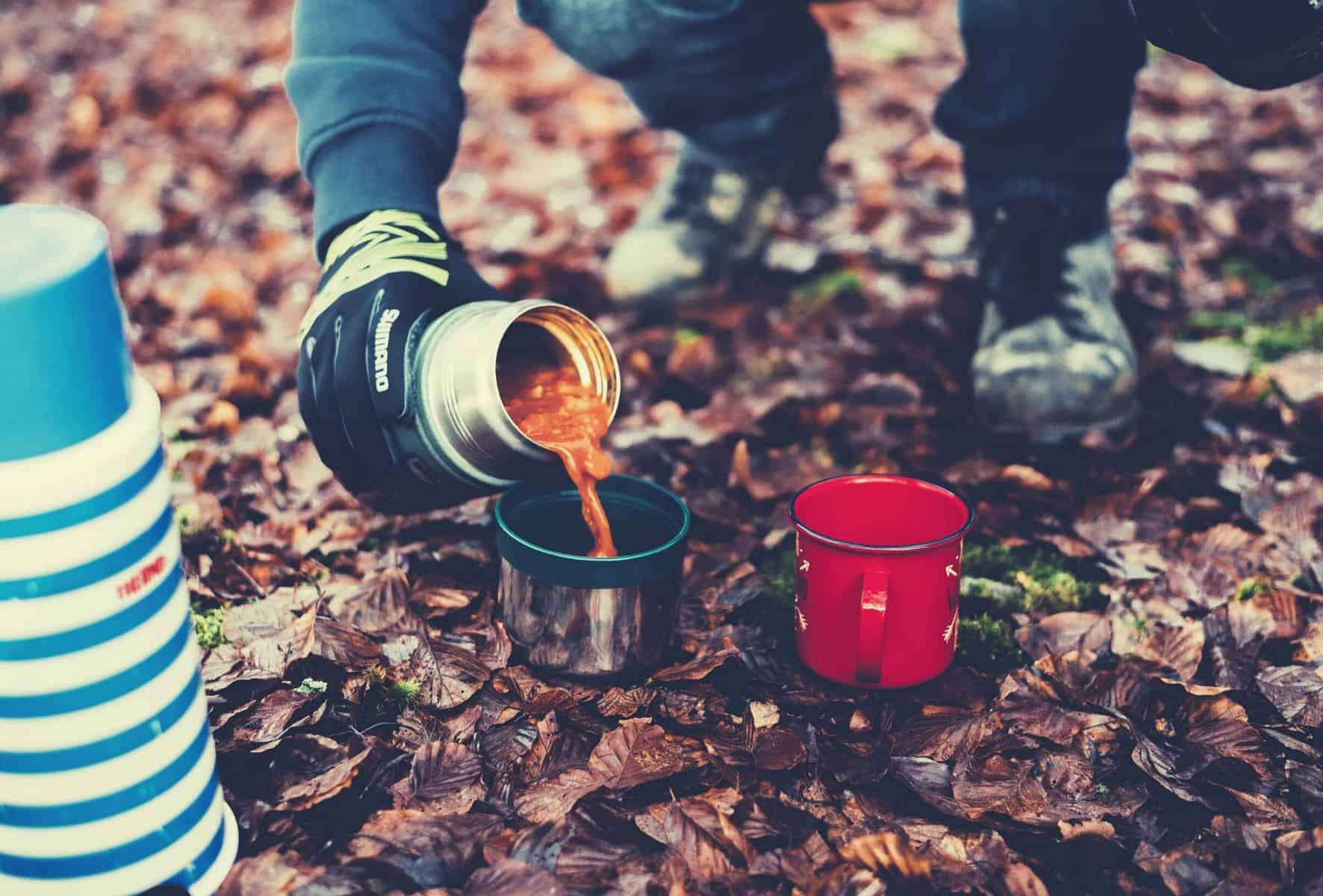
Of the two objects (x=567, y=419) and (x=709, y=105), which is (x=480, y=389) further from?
(x=709, y=105)

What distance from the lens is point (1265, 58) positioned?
1.70 meters

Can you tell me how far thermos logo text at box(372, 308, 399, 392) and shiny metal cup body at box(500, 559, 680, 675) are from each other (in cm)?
30

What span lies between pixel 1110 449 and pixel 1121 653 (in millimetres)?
621

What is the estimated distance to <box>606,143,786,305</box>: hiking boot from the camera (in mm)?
2818

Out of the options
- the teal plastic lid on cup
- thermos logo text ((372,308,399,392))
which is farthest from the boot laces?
thermos logo text ((372,308,399,392))

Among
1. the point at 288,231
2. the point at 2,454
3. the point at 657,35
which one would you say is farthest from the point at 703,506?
the point at 288,231

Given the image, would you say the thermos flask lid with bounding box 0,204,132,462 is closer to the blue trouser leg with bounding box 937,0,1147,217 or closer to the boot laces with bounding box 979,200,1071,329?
the blue trouser leg with bounding box 937,0,1147,217

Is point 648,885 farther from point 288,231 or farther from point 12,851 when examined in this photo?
point 288,231

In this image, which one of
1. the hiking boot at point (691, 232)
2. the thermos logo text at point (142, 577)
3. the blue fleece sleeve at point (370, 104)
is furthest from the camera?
the hiking boot at point (691, 232)

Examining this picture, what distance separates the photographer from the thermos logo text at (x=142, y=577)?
1.15m

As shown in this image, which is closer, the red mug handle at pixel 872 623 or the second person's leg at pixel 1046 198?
the red mug handle at pixel 872 623

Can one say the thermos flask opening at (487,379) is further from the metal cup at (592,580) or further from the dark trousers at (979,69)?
the dark trousers at (979,69)

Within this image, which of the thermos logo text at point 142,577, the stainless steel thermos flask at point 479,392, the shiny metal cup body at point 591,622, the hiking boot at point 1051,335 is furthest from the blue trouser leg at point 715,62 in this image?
the thermos logo text at point 142,577

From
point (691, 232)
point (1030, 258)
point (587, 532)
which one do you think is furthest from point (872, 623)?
point (691, 232)
